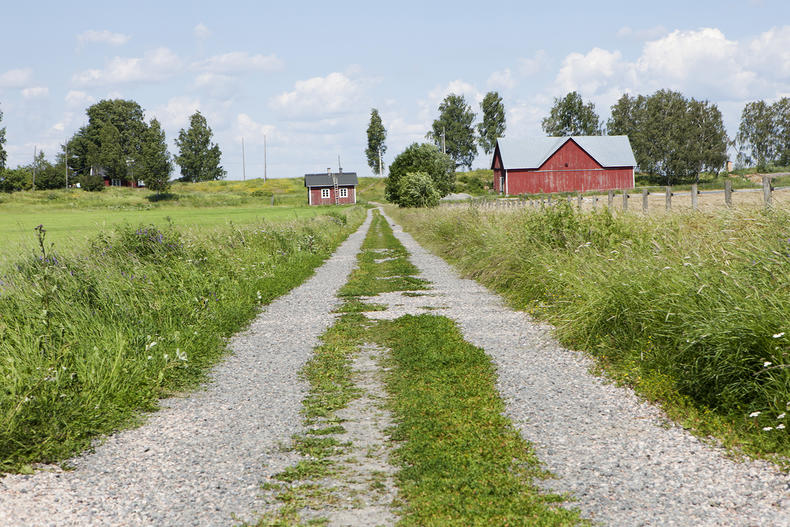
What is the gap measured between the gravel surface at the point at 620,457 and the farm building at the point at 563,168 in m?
62.5

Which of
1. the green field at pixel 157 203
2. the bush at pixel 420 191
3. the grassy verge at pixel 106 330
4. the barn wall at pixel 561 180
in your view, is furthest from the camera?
the barn wall at pixel 561 180

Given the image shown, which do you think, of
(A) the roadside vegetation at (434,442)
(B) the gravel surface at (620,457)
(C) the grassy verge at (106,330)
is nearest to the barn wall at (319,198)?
(C) the grassy verge at (106,330)

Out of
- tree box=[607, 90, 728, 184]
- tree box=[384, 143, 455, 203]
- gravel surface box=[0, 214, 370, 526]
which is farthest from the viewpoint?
tree box=[607, 90, 728, 184]

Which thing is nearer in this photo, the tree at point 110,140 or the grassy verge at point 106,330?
the grassy verge at point 106,330

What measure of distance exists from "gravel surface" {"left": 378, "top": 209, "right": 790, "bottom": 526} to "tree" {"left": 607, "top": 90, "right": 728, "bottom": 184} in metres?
83.6

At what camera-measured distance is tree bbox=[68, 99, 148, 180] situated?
363ft

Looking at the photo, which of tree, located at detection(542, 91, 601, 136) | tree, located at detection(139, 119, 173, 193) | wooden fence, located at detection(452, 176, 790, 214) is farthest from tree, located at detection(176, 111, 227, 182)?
wooden fence, located at detection(452, 176, 790, 214)

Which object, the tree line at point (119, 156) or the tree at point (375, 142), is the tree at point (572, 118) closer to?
the tree at point (375, 142)

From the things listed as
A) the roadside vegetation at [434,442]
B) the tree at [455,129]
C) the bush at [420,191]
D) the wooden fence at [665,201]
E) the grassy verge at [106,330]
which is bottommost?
the roadside vegetation at [434,442]

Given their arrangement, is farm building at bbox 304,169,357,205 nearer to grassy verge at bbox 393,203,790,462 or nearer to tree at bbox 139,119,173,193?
tree at bbox 139,119,173,193

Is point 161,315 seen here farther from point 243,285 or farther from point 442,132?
point 442,132

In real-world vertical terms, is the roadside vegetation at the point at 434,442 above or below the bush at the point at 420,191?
below

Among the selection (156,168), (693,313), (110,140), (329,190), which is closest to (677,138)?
(329,190)

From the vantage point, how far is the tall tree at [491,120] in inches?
4016
